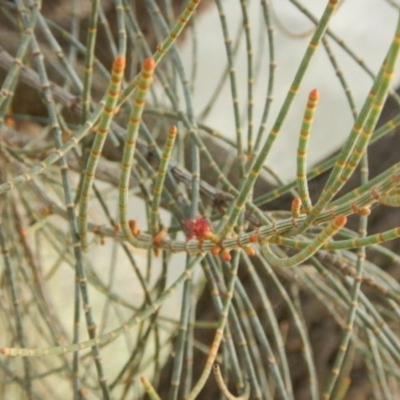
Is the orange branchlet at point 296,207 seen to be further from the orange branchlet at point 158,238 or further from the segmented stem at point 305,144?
the orange branchlet at point 158,238

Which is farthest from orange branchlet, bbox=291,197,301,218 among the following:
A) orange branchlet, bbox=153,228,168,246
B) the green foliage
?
orange branchlet, bbox=153,228,168,246

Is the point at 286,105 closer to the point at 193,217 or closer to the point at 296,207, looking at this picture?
the point at 296,207

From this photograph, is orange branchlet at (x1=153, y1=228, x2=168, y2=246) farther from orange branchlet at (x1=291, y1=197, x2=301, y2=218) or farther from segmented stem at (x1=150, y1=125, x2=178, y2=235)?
orange branchlet at (x1=291, y1=197, x2=301, y2=218)

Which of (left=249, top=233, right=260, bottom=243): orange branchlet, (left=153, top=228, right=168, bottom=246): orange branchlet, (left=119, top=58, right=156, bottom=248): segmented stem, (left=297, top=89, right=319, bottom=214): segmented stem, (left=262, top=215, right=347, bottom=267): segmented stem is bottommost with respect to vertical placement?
(left=262, top=215, right=347, bottom=267): segmented stem

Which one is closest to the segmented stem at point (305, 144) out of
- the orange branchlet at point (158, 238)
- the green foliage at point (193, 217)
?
the green foliage at point (193, 217)

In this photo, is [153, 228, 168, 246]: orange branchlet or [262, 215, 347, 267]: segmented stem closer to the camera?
[262, 215, 347, 267]: segmented stem

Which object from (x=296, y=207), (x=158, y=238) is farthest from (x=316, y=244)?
(x=158, y=238)

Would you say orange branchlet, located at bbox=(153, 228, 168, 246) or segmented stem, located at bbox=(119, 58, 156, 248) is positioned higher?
orange branchlet, located at bbox=(153, 228, 168, 246)

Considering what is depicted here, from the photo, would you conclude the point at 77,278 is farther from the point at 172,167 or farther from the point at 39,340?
the point at 39,340

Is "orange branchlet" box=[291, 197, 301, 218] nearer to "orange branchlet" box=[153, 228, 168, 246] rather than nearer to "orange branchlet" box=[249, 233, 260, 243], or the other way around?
"orange branchlet" box=[249, 233, 260, 243]
